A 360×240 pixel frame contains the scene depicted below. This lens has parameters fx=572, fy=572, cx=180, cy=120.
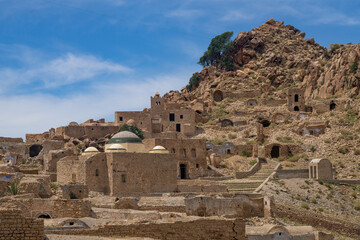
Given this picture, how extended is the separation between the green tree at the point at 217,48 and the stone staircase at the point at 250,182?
43.9 meters

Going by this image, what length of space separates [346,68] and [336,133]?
16459 millimetres

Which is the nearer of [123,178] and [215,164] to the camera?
[123,178]

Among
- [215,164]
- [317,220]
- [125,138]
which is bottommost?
[317,220]

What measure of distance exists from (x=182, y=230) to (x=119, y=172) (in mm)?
20549

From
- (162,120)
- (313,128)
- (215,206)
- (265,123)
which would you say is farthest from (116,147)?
(265,123)

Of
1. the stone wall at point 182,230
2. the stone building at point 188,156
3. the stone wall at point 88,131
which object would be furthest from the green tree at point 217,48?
the stone wall at point 182,230

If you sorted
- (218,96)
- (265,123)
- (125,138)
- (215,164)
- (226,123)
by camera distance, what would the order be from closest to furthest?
1. (125,138)
2. (215,164)
3. (265,123)
4. (226,123)
5. (218,96)

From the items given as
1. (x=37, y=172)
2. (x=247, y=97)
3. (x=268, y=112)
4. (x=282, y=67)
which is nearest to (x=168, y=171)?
(x=37, y=172)

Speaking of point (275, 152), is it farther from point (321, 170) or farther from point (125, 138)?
point (125, 138)

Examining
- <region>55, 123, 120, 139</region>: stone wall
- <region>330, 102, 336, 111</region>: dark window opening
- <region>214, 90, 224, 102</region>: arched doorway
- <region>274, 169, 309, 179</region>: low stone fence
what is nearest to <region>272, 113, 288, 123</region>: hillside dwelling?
<region>330, 102, 336, 111</region>: dark window opening

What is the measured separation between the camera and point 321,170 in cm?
4231

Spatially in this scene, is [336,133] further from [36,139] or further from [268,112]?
[36,139]

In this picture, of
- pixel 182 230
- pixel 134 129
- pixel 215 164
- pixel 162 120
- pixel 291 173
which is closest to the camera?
pixel 182 230

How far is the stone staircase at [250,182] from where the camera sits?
129ft
